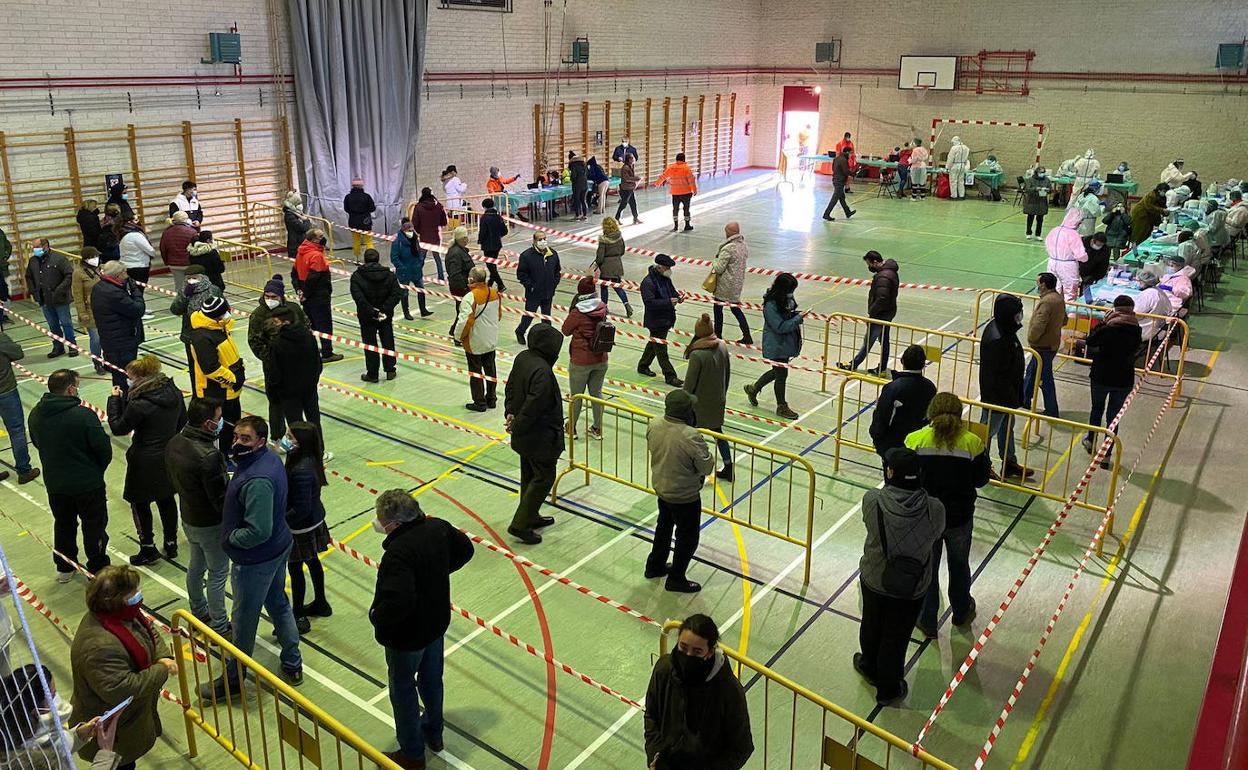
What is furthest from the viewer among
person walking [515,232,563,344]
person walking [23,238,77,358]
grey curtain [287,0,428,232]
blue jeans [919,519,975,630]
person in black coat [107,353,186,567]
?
grey curtain [287,0,428,232]

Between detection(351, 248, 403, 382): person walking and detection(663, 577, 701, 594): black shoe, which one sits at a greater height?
detection(351, 248, 403, 382): person walking

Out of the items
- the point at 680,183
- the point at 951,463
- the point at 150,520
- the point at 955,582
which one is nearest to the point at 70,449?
the point at 150,520

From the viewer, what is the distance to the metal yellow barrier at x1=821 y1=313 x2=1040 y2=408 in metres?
11.8

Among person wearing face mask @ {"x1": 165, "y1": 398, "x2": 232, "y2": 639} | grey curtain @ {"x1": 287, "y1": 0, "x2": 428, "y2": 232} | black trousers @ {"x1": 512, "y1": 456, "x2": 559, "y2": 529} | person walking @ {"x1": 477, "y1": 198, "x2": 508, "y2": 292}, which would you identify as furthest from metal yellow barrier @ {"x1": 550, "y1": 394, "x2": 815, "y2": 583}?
grey curtain @ {"x1": 287, "y1": 0, "x2": 428, "y2": 232}

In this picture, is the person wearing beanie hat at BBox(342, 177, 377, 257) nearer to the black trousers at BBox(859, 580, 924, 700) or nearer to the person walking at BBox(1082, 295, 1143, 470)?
the person walking at BBox(1082, 295, 1143, 470)

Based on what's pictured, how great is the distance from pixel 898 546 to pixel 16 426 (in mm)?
8147

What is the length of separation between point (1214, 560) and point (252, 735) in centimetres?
771

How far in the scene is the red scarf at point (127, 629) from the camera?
4.87 m

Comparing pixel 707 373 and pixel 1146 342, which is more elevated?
pixel 707 373

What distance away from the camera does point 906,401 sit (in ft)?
25.0

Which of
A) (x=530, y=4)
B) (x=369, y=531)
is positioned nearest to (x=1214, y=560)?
(x=369, y=531)

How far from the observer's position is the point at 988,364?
9156mm

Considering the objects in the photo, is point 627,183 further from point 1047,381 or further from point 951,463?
point 951,463

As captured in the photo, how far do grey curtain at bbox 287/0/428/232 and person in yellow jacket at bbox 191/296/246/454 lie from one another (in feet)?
38.1
